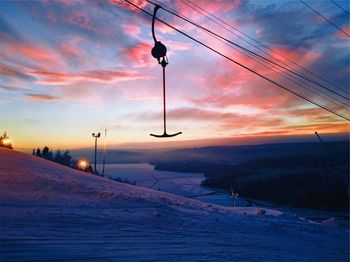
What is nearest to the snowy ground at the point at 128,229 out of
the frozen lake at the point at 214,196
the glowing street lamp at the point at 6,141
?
the frozen lake at the point at 214,196

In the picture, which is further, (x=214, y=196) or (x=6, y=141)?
(x=214, y=196)

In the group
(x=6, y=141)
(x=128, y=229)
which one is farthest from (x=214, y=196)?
(x=128, y=229)

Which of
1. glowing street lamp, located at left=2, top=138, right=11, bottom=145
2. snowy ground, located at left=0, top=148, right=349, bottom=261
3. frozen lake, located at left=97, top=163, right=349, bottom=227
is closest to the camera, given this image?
snowy ground, located at left=0, top=148, right=349, bottom=261

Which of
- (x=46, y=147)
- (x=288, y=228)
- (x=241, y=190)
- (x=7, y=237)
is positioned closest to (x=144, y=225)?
(x=7, y=237)

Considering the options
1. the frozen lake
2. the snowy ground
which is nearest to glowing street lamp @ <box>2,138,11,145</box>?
the snowy ground

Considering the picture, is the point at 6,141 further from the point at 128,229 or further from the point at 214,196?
the point at 214,196

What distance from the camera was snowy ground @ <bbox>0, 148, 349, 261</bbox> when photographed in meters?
8.59

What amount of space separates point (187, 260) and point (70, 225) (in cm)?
414

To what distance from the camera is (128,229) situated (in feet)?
36.3

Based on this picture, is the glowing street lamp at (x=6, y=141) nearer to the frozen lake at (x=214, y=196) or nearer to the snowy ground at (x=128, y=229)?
the snowy ground at (x=128, y=229)

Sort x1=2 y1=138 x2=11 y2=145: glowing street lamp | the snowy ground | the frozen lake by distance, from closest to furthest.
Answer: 1. the snowy ground
2. x1=2 y1=138 x2=11 y2=145: glowing street lamp
3. the frozen lake

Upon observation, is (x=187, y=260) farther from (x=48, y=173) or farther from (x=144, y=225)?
(x=48, y=173)

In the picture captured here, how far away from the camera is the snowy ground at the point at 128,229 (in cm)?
859

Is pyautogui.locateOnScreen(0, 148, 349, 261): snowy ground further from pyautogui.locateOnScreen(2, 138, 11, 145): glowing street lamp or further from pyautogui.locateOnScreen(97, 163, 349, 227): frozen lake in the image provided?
pyautogui.locateOnScreen(2, 138, 11, 145): glowing street lamp
